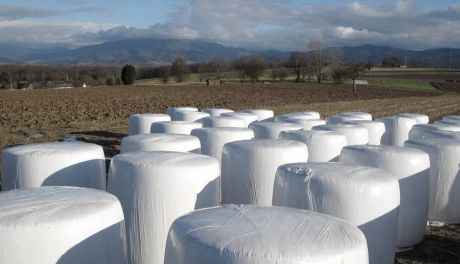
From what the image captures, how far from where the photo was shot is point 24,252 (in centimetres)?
315

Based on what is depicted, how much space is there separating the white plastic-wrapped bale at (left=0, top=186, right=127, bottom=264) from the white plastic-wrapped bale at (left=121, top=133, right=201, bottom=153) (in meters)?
2.35

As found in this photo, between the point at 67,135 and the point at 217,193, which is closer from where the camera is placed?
the point at 217,193

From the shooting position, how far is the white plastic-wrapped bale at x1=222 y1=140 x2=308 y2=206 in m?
5.79

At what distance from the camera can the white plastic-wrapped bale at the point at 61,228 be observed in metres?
3.15

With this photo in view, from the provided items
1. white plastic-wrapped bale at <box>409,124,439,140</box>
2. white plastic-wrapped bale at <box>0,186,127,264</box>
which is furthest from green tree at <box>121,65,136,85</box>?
white plastic-wrapped bale at <box>0,186,127,264</box>

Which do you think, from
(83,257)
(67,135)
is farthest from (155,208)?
(67,135)

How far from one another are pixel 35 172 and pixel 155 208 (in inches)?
64.5

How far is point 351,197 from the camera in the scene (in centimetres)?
457

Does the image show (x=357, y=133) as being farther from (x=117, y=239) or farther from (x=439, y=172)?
(x=117, y=239)

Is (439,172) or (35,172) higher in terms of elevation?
(35,172)

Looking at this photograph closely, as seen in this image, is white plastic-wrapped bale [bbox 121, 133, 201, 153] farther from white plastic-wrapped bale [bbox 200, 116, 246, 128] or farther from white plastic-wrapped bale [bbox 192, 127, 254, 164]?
white plastic-wrapped bale [bbox 200, 116, 246, 128]

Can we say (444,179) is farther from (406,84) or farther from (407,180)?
(406,84)

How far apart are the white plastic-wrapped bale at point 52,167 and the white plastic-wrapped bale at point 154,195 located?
777mm

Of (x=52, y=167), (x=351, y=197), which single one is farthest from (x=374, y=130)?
(x=52, y=167)
